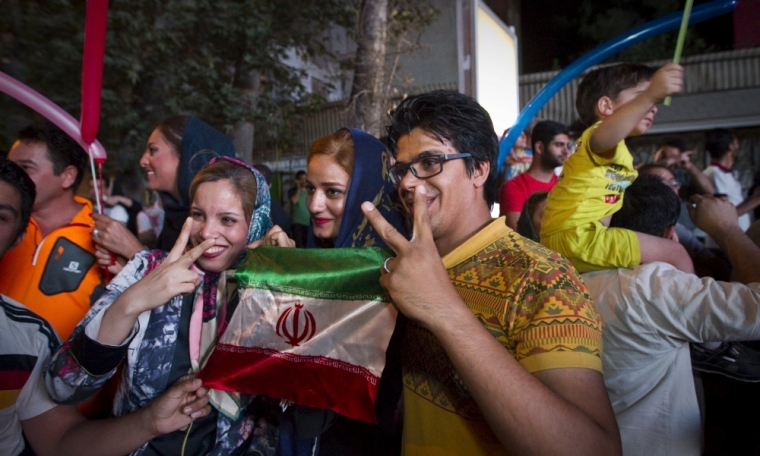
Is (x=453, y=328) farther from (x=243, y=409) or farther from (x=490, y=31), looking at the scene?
(x=490, y=31)

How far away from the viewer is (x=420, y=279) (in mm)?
1383

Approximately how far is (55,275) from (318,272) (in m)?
1.70

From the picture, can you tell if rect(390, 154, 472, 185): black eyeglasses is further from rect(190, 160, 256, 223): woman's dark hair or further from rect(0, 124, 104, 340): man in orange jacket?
rect(0, 124, 104, 340): man in orange jacket

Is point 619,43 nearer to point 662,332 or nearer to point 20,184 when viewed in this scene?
point 662,332

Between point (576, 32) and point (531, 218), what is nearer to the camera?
point (531, 218)

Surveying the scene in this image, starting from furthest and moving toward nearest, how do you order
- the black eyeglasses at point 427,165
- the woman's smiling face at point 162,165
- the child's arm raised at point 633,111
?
the woman's smiling face at point 162,165 < the child's arm raised at point 633,111 < the black eyeglasses at point 427,165

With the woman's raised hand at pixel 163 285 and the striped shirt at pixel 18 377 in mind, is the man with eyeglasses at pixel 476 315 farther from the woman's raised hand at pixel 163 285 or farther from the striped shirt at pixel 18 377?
the striped shirt at pixel 18 377

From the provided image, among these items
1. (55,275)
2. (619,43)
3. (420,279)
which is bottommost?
(55,275)

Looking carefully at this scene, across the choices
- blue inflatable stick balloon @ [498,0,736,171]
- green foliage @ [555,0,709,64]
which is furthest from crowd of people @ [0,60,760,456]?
green foliage @ [555,0,709,64]

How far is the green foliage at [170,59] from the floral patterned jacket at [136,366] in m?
4.20

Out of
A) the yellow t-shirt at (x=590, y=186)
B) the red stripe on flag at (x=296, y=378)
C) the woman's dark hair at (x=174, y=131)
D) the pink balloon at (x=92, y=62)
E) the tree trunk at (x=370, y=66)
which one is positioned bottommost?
the red stripe on flag at (x=296, y=378)

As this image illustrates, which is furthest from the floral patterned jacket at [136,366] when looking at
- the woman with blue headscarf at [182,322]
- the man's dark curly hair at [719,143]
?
the man's dark curly hair at [719,143]

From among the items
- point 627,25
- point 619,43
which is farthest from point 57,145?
point 627,25

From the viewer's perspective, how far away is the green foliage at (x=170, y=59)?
5816 mm
